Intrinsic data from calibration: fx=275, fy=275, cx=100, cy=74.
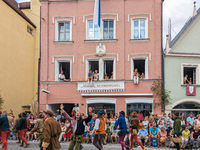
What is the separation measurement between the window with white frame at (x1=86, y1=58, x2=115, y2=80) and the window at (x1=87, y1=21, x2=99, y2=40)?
1.87 m

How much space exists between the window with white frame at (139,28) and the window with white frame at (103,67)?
2.62 m

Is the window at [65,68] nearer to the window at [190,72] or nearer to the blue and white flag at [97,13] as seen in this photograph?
the blue and white flag at [97,13]

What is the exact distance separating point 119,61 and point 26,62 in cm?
1129

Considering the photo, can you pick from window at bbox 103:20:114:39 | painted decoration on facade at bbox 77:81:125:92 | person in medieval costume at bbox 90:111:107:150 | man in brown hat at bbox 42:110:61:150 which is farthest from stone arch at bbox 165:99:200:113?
man in brown hat at bbox 42:110:61:150

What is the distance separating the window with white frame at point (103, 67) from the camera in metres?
20.8

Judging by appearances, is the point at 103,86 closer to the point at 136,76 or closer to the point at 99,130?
the point at 136,76

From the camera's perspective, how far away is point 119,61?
811 inches

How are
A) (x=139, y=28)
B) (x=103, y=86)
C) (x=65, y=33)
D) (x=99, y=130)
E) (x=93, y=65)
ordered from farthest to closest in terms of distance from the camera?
(x=65, y=33)
(x=93, y=65)
(x=139, y=28)
(x=103, y=86)
(x=99, y=130)

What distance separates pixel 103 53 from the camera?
68.1 ft

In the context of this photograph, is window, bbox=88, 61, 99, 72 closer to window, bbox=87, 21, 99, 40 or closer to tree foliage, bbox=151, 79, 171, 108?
window, bbox=87, 21, 99, 40

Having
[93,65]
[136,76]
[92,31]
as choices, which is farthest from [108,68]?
[92,31]

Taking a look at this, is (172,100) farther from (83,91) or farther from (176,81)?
(83,91)

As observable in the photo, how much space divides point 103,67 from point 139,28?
4.00 meters

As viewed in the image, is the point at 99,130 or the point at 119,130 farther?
the point at 119,130
